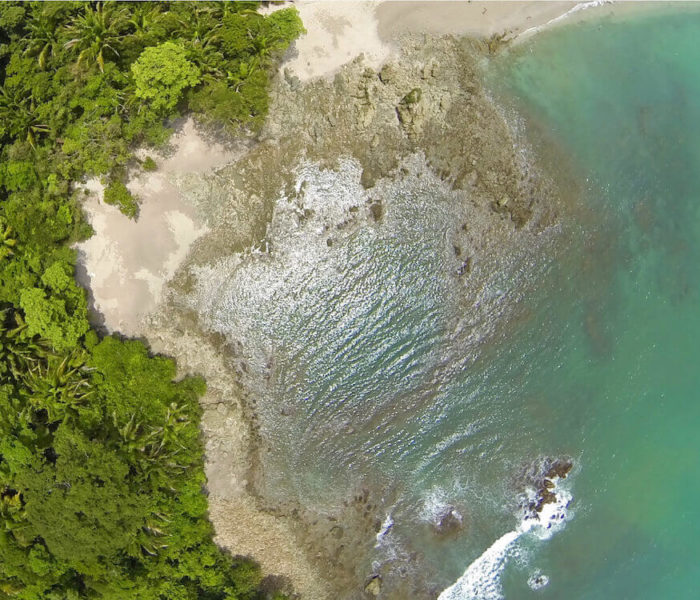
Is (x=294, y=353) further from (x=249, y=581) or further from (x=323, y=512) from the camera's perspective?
(x=249, y=581)

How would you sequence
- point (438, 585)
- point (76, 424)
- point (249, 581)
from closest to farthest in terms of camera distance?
point (76, 424)
point (249, 581)
point (438, 585)

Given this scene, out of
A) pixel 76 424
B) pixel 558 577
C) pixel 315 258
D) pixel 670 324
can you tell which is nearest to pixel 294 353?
pixel 315 258

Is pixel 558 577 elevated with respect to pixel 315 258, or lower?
lower

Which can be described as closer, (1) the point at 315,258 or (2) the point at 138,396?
(2) the point at 138,396

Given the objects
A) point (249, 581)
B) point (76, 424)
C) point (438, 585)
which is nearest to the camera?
point (76, 424)

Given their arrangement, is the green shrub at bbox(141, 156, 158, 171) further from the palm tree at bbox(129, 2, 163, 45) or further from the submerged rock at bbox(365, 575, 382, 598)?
the submerged rock at bbox(365, 575, 382, 598)

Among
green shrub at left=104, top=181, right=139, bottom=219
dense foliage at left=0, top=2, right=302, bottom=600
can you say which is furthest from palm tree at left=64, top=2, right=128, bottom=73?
green shrub at left=104, top=181, right=139, bottom=219

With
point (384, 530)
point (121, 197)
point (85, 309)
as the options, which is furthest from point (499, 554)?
point (121, 197)
